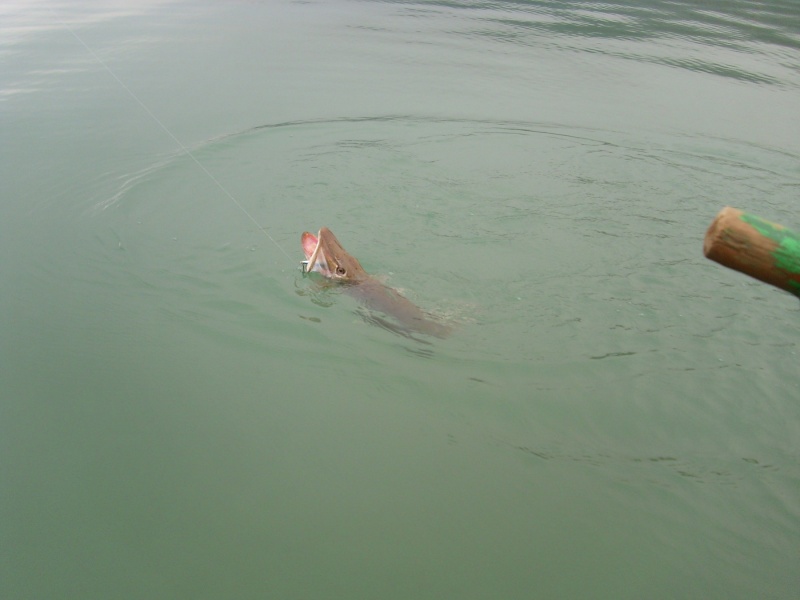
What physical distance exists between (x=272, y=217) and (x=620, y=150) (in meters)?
4.47

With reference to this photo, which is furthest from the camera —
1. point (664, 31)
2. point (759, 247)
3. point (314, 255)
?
point (664, 31)

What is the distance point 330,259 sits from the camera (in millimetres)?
6492

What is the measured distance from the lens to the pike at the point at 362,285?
630cm

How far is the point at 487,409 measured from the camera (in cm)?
545

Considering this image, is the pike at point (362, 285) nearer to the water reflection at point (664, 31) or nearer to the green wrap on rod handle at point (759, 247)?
the green wrap on rod handle at point (759, 247)

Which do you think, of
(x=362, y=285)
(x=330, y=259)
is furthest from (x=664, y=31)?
(x=330, y=259)

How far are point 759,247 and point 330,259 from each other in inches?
166

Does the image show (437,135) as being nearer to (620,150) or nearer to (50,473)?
(620,150)

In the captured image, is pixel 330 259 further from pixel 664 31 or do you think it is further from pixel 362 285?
pixel 664 31

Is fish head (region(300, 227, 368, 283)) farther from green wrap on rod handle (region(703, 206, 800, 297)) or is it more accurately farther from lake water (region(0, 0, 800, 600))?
green wrap on rod handle (region(703, 206, 800, 297))

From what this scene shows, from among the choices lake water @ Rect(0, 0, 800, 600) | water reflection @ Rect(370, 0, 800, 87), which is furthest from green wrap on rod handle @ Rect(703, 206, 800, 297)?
water reflection @ Rect(370, 0, 800, 87)

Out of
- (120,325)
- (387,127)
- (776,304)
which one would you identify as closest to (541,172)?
(387,127)

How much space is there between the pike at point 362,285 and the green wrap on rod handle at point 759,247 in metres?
3.54

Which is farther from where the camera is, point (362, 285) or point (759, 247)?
point (362, 285)
